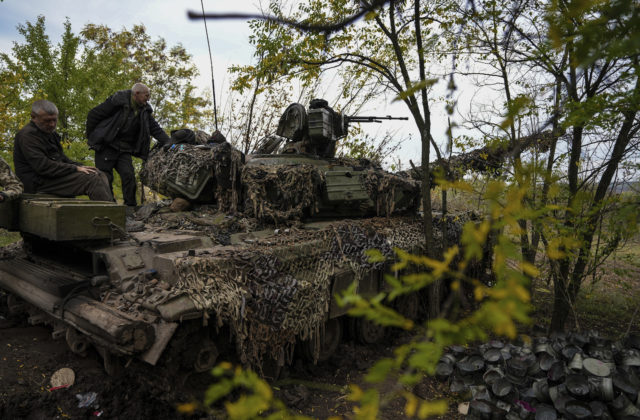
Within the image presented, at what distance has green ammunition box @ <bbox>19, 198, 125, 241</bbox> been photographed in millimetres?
3920

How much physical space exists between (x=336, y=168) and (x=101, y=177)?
298cm

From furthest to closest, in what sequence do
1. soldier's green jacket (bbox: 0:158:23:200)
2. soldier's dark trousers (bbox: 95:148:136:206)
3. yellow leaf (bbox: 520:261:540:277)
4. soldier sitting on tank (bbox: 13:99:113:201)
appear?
soldier's dark trousers (bbox: 95:148:136:206)
soldier sitting on tank (bbox: 13:99:113:201)
soldier's green jacket (bbox: 0:158:23:200)
yellow leaf (bbox: 520:261:540:277)

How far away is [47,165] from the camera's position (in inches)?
198

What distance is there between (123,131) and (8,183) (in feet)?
6.20

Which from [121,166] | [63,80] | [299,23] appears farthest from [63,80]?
[299,23]

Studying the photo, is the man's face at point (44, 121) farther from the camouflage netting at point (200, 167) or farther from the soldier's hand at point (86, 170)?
the camouflage netting at point (200, 167)

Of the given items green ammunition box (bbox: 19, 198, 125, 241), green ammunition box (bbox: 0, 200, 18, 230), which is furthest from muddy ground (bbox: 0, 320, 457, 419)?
green ammunition box (bbox: 0, 200, 18, 230)

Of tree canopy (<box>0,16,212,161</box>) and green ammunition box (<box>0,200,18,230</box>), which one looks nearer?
green ammunition box (<box>0,200,18,230</box>)

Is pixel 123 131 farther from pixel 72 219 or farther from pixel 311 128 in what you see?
pixel 311 128

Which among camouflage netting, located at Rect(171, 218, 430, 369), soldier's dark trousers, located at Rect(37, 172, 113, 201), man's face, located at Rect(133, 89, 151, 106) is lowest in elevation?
camouflage netting, located at Rect(171, 218, 430, 369)

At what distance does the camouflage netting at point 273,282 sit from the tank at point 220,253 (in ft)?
0.04

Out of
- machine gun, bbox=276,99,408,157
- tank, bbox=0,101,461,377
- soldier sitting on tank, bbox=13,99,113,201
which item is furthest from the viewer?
machine gun, bbox=276,99,408,157

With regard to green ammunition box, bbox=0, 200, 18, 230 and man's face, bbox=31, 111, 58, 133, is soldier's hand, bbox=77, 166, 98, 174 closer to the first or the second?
man's face, bbox=31, 111, 58, 133

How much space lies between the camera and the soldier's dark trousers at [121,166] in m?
6.24
